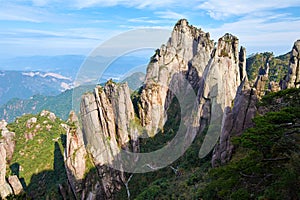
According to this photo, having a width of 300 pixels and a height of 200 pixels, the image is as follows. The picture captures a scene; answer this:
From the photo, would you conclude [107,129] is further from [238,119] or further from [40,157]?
[238,119]

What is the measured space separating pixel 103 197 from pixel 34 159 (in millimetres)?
20315

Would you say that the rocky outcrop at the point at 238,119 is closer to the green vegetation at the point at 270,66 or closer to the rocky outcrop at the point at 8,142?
the green vegetation at the point at 270,66

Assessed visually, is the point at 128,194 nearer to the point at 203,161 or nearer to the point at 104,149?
the point at 104,149

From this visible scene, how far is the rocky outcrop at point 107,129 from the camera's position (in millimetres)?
38906

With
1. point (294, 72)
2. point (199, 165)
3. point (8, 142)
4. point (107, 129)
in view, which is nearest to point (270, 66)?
point (294, 72)

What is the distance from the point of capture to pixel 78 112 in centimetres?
4234

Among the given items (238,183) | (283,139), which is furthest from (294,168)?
(238,183)

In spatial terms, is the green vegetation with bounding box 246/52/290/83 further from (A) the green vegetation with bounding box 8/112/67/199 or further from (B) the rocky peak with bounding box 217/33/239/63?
(A) the green vegetation with bounding box 8/112/67/199

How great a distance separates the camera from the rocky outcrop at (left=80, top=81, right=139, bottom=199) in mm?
38906

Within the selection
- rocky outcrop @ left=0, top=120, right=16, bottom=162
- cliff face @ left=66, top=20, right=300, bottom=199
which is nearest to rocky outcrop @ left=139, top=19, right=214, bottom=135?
cliff face @ left=66, top=20, right=300, bottom=199

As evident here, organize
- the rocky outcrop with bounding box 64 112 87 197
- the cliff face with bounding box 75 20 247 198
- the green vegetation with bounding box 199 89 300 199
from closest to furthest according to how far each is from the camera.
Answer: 1. the green vegetation with bounding box 199 89 300 199
2. the cliff face with bounding box 75 20 247 198
3. the rocky outcrop with bounding box 64 112 87 197

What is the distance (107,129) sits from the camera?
40.3 m

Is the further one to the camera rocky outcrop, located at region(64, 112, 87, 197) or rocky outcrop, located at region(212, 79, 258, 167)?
rocky outcrop, located at region(64, 112, 87, 197)

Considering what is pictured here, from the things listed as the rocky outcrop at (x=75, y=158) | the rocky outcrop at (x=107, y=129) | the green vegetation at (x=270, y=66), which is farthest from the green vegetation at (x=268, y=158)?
the green vegetation at (x=270, y=66)
